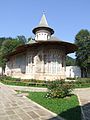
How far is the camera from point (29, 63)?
28.6 metres

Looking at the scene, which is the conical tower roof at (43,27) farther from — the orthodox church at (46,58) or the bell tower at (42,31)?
the orthodox church at (46,58)

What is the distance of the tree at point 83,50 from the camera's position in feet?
133

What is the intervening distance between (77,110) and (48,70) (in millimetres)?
17305

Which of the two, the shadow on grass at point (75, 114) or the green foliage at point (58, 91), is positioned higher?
the green foliage at point (58, 91)

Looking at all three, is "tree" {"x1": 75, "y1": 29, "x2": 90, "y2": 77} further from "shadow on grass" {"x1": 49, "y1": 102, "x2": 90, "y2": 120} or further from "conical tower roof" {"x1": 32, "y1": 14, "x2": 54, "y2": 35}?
"shadow on grass" {"x1": 49, "y1": 102, "x2": 90, "y2": 120}

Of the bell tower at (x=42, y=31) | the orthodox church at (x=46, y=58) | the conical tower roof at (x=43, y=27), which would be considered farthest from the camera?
the conical tower roof at (x=43, y=27)

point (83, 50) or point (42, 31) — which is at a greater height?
point (42, 31)

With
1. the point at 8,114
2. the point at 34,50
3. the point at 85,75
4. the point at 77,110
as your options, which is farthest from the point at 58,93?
the point at 85,75

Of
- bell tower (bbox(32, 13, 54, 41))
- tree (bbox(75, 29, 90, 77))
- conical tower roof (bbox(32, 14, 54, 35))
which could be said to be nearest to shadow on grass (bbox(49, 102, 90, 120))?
bell tower (bbox(32, 13, 54, 41))

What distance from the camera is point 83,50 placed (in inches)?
1620

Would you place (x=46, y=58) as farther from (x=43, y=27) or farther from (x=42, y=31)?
(x=43, y=27)

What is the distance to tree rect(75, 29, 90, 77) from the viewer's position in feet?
133

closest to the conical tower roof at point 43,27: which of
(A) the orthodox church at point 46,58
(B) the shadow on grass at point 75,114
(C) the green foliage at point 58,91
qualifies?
(A) the orthodox church at point 46,58

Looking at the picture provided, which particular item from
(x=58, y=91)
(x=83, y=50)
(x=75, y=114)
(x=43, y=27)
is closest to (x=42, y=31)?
(x=43, y=27)
